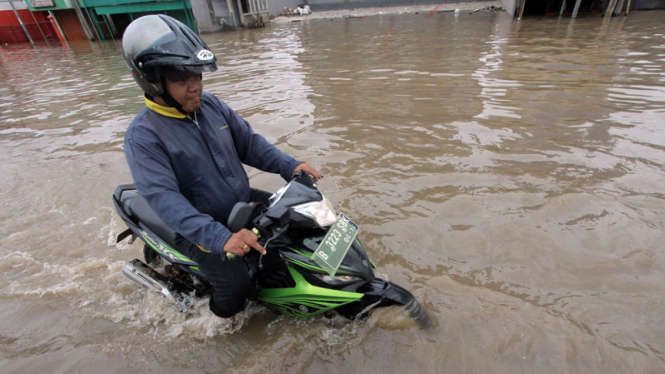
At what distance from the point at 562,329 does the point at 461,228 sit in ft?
4.09

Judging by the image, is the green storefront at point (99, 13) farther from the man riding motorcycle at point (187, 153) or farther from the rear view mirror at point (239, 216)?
the rear view mirror at point (239, 216)

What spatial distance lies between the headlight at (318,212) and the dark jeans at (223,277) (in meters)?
0.67

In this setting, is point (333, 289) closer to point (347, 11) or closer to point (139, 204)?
point (139, 204)

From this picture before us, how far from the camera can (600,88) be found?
261 inches

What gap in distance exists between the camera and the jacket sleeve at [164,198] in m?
1.85

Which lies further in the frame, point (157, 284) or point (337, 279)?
point (157, 284)

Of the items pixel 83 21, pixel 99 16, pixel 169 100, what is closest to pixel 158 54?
pixel 169 100

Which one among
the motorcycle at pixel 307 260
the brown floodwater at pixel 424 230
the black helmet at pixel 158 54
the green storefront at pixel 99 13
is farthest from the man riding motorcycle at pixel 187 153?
the green storefront at pixel 99 13

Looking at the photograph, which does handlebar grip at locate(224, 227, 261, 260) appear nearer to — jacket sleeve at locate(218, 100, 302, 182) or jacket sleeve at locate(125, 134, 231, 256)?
jacket sleeve at locate(125, 134, 231, 256)

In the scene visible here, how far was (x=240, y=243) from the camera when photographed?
70.6 inches

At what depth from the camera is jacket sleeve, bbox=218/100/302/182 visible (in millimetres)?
2549

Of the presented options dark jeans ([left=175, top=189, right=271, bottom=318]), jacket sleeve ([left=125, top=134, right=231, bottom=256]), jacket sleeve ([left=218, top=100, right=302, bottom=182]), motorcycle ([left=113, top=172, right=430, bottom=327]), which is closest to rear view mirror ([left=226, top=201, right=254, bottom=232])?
motorcycle ([left=113, top=172, right=430, bottom=327])

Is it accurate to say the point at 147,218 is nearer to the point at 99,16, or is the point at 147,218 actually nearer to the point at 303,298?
the point at 303,298

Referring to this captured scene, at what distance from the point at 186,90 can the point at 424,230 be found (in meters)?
2.55
